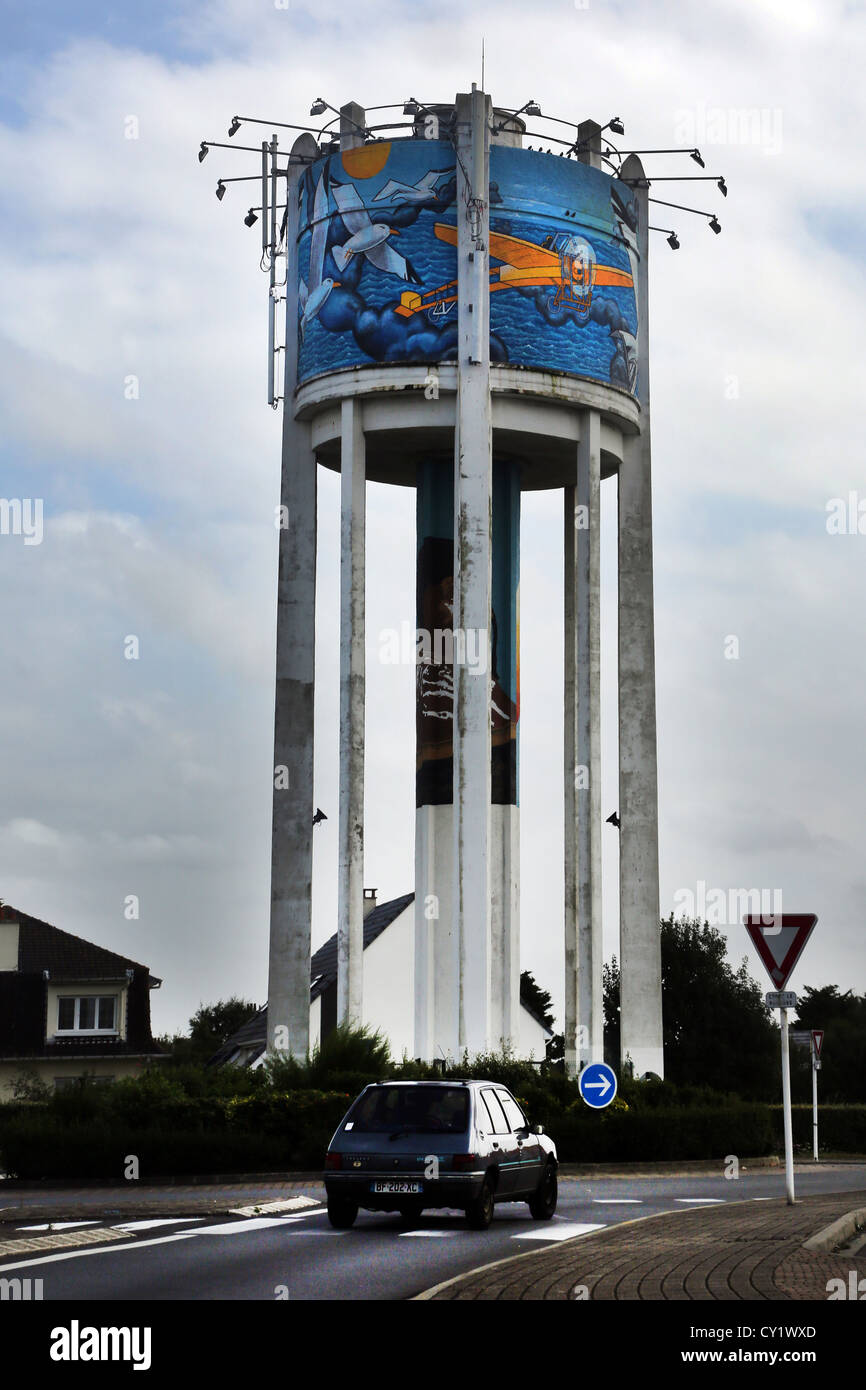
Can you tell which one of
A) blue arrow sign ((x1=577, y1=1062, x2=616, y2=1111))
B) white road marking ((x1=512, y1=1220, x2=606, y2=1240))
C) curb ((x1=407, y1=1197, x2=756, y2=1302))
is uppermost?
blue arrow sign ((x1=577, y1=1062, x2=616, y2=1111))

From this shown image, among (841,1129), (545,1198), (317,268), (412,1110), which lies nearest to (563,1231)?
(412,1110)

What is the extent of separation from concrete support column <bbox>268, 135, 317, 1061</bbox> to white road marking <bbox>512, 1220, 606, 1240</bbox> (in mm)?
21449

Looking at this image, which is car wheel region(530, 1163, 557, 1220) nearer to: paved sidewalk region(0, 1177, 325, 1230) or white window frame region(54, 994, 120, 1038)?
paved sidewalk region(0, 1177, 325, 1230)

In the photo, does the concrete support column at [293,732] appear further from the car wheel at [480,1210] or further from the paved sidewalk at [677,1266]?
the paved sidewalk at [677,1266]

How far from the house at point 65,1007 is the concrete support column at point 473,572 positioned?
24.0 meters

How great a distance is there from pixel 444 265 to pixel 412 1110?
24580 millimetres

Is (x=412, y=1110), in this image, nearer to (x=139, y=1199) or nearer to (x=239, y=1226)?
(x=239, y=1226)

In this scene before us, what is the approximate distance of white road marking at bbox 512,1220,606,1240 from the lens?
56.9 ft

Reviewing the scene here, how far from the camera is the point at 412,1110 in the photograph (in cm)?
1902

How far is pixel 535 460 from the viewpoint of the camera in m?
43.5

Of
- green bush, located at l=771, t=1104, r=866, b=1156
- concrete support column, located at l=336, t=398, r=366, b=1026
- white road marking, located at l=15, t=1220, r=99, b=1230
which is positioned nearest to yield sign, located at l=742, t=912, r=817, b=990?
white road marking, located at l=15, t=1220, r=99, b=1230
